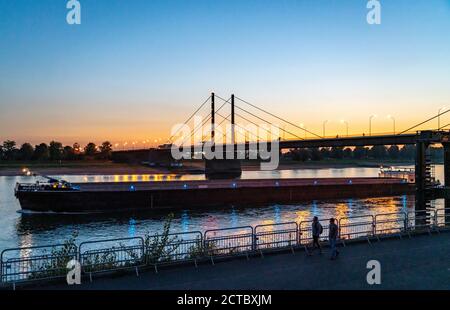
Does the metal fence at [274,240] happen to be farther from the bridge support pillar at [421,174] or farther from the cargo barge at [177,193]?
the cargo barge at [177,193]

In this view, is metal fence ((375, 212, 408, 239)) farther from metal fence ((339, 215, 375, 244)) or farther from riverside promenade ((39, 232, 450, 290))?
riverside promenade ((39, 232, 450, 290))

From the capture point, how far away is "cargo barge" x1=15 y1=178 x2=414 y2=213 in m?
46.8

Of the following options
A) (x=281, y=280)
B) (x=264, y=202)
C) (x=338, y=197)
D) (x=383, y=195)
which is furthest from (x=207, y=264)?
(x=383, y=195)

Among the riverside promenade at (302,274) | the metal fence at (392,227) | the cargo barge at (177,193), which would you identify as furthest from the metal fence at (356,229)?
the cargo barge at (177,193)

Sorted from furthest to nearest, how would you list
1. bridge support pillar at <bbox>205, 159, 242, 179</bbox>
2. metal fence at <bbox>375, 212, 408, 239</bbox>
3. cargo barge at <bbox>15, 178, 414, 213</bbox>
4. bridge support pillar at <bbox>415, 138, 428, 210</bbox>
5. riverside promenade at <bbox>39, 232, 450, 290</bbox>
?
bridge support pillar at <bbox>205, 159, 242, 179</bbox>, cargo barge at <bbox>15, 178, 414, 213</bbox>, bridge support pillar at <bbox>415, 138, 428, 210</bbox>, metal fence at <bbox>375, 212, 408, 239</bbox>, riverside promenade at <bbox>39, 232, 450, 290</bbox>

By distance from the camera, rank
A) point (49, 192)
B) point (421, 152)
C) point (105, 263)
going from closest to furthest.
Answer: point (105, 263), point (421, 152), point (49, 192)

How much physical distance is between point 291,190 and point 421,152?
3156 centimetres

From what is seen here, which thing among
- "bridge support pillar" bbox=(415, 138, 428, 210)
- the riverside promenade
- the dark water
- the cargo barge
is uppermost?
"bridge support pillar" bbox=(415, 138, 428, 210)

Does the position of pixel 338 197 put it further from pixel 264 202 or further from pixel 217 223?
pixel 217 223

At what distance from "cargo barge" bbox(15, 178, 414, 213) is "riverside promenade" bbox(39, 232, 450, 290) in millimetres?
37930

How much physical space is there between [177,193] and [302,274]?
1658 inches

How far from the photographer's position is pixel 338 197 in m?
62.8

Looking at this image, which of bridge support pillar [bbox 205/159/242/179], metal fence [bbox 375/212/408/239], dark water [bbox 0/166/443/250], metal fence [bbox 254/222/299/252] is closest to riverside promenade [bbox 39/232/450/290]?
metal fence [bbox 254/222/299/252]

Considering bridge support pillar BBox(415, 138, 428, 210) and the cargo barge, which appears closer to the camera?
bridge support pillar BBox(415, 138, 428, 210)
